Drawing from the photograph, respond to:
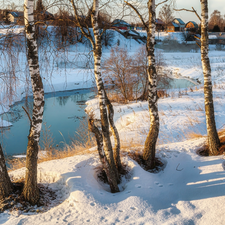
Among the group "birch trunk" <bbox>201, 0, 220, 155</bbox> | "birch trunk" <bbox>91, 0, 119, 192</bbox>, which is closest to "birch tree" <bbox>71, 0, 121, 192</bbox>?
"birch trunk" <bbox>91, 0, 119, 192</bbox>

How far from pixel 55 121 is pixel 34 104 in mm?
10417

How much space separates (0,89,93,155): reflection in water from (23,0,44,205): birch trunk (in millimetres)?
4153

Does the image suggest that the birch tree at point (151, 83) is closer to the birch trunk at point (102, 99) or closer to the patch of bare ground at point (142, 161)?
the patch of bare ground at point (142, 161)

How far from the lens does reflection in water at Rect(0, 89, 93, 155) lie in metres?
11.2

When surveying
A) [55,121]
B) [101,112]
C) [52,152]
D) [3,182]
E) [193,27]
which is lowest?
[52,152]

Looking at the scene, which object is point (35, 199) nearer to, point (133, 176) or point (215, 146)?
point (133, 176)

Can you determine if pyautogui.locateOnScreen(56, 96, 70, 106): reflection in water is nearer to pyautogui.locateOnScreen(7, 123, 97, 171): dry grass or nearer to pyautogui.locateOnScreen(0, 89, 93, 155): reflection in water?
pyautogui.locateOnScreen(0, 89, 93, 155): reflection in water

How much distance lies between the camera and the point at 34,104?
4.11m

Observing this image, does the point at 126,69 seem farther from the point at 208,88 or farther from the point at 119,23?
the point at 119,23

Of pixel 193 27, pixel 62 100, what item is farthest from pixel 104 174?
pixel 193 27

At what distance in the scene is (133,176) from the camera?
513 cm

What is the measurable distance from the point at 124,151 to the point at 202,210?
2724 millimetres

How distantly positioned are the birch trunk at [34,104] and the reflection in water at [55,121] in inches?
163

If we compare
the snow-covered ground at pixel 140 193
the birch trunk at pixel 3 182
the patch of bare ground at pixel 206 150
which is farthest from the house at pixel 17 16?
the patch of bare ground at pixel 206 150
